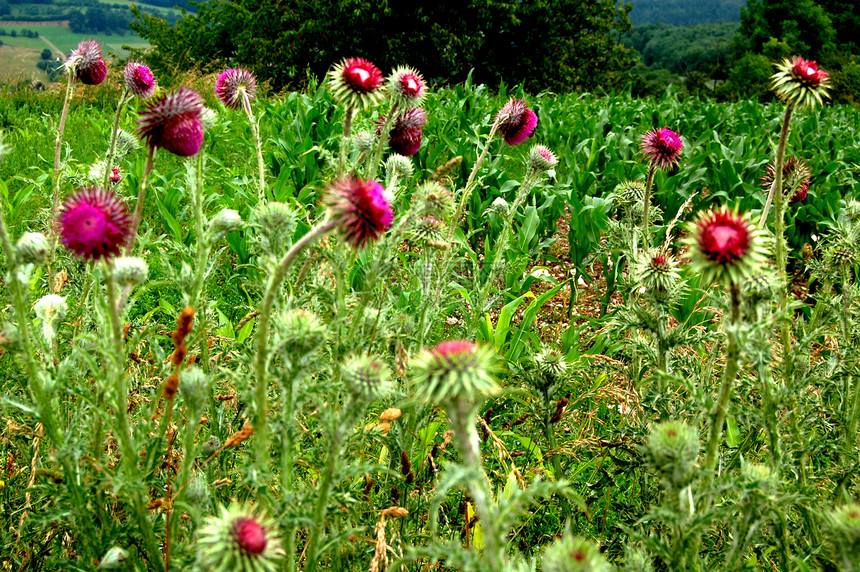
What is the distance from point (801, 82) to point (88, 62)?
9.25ft

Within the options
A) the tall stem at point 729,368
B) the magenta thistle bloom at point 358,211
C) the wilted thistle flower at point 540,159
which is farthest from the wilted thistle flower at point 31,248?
the wilted thistle flower at point 540,159

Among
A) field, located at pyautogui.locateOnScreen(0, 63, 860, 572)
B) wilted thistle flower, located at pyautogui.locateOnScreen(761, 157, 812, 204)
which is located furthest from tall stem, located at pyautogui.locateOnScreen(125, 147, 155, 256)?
wilted thistle flower, located at pyautogui.locateOnScreen(761, 157, 812, 204)

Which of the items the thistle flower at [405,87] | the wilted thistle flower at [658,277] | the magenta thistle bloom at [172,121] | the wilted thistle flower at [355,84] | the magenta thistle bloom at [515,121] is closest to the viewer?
the magenta thistle bloom at [172,121]

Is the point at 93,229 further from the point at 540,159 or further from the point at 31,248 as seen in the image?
the point at 540,159

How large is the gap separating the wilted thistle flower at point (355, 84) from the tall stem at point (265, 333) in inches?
38.9

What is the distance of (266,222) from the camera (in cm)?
172

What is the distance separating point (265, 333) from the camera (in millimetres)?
1179

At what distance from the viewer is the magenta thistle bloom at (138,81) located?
218 centimetres

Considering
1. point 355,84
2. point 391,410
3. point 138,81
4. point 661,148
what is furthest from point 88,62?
point 661,148

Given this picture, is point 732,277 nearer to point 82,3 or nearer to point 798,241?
point 798,241

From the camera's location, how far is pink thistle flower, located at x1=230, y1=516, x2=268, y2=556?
0.92 meters

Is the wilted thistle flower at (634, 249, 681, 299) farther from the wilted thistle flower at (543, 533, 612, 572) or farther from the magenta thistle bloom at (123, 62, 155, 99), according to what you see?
the magenta thistle bloom at (123, 62, 155, 99)

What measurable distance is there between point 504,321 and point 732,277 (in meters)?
2.01

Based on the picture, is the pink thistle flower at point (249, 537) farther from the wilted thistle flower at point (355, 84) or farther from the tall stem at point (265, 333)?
the wilted thistle flower at point (355, 84)
